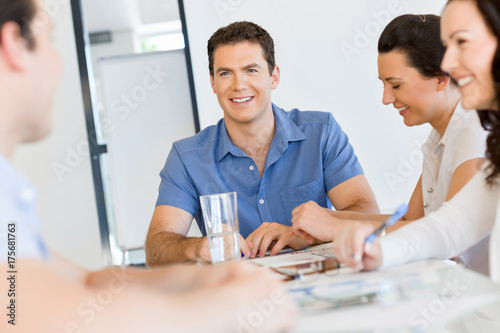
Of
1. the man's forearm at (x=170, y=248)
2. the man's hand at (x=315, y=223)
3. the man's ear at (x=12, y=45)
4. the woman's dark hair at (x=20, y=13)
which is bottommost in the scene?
the man's forearm at (x=170, y=248)

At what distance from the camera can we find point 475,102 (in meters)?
1.18

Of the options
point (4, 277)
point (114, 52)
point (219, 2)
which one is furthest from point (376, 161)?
point (4, 277)

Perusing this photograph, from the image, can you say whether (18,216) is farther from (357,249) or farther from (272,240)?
(272,240)

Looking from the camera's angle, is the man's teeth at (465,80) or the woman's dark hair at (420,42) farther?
the woman's dark hair at (420,42)

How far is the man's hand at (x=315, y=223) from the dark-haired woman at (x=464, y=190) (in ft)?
1.25

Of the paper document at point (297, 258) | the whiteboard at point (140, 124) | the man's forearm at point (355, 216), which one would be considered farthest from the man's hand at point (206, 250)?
the whiteboard at point (140, 124)

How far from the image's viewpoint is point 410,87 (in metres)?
1.83

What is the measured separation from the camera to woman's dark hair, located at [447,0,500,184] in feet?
3.59

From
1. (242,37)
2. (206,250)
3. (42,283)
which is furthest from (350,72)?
(42,283)

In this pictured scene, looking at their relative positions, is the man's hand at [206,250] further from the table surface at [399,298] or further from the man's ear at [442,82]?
the man's ear at [442,82]

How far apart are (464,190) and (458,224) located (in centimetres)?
9

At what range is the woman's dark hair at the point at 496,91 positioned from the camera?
109cm

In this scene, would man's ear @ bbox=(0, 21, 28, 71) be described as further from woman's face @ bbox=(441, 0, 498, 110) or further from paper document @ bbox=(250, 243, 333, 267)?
woman's face @ bbox=(441, 0, 498, 110)

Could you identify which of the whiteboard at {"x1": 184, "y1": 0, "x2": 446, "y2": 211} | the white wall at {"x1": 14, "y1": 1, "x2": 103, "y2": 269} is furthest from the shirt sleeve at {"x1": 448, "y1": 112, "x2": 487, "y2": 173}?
the white wall at {"x1": 14, "y1": 1, "x2": 103, "y2": 269}
